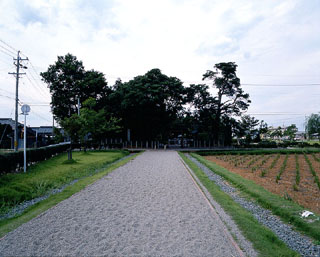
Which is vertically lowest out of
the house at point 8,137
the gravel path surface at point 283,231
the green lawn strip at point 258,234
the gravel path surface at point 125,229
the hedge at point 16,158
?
the gravel path surface at point 283,231

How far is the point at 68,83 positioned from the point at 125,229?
104ft

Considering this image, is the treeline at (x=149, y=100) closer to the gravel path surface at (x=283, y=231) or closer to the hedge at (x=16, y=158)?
the hedge at (x=16, y=158)

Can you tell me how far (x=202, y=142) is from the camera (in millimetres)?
38688

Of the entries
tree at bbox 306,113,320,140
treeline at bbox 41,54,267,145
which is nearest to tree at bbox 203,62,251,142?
treeline at bbox 41,54,267,145

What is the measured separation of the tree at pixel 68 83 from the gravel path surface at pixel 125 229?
91.7 ft

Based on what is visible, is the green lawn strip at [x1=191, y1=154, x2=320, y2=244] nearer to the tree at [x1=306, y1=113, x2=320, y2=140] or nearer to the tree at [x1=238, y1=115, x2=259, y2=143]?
the tree at [x1=238, y1=115, x2=259, y2=143]

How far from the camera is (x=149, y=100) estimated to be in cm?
2942

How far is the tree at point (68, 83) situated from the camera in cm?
3216

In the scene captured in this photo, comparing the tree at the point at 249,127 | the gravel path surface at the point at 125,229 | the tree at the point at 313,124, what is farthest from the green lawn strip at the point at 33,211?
the tree at the point at 313,124

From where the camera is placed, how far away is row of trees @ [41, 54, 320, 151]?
30797 mm

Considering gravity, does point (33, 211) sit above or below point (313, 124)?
below

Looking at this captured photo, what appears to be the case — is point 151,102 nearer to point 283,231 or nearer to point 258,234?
point 283,231

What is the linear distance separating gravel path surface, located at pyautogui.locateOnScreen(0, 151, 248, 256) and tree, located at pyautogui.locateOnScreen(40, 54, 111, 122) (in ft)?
91.7

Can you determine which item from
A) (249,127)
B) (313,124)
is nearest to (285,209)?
(249,127)
